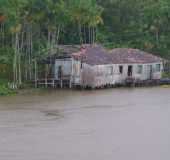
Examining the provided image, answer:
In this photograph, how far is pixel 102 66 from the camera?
43250mm

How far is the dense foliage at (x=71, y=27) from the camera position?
4219 centimetres

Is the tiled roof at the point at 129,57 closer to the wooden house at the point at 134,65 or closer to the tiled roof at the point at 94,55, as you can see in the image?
the wooden house at the point at 134,65

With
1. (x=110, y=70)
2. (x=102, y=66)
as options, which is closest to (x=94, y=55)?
(x=102, y=66)

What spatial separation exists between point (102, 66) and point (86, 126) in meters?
13.8

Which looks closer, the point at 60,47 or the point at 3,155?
the point at 3,155

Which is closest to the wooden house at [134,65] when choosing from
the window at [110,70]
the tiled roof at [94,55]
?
the window at [110,70]

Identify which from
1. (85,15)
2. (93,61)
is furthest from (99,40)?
(93,61)

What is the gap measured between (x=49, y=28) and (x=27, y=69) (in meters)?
3.57

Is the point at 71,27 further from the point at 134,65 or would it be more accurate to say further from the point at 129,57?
the point at 134,65

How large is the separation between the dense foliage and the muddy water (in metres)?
4.87

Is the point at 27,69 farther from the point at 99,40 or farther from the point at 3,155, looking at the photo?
the point at 3,155

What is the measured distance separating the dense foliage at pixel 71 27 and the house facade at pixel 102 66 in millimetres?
1974

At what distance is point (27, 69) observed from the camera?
43.9m

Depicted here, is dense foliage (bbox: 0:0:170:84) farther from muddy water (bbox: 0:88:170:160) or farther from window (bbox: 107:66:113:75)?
muddy water (bbox: 0:88:170:160)
